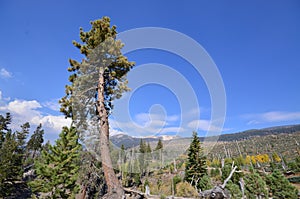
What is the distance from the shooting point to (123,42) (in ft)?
28.5

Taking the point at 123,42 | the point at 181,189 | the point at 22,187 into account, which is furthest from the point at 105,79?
the point at 22,187

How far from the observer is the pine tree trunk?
601 centimetres

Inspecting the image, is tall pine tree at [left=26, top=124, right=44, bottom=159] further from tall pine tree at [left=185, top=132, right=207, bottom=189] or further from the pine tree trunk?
the pine tree trunk

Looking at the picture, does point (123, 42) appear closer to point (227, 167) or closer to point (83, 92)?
point (83, 92)

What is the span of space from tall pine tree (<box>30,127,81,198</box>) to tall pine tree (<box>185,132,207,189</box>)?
18.3 meters

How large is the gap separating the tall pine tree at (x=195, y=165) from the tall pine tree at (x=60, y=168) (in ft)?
60.2

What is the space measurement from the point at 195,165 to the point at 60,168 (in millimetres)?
20137

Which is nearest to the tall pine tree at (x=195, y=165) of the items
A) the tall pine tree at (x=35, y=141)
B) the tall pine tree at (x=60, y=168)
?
the tall pine tree at (x=60, y=168)

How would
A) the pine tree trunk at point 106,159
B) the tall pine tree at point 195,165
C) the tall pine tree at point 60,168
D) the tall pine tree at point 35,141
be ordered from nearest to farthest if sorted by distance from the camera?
the pine tree trunk at point 106,159 → the tall pine tree at point 60,168 → the tall pine tree at point 195,165 → the tall pine tree at point 35,141

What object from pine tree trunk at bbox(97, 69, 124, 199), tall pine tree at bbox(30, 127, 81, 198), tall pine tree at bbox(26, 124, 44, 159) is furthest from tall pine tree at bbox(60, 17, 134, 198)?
tall pine tree at bbox(26, 124, 44, 159)

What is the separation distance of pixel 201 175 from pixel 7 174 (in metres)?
26.2

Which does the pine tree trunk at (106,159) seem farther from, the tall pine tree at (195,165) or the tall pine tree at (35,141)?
the tall pine tree at (35,141)

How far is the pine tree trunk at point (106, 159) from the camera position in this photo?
19.7 feet

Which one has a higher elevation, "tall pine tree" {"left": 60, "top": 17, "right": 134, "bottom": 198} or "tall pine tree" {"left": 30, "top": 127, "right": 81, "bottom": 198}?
"tall pine tree" {"left": 60, "top": 17, "right": 134, "bottom": 198}
